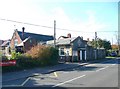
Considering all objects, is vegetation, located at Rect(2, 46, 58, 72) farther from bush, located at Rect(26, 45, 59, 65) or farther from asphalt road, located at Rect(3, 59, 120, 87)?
asphalt road, located at Rect(3, 59, 120, 87)

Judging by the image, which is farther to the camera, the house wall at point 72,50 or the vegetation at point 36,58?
the house wall at point 72,50

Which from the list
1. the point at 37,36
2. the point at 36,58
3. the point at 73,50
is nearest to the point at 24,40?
the point at 37,36

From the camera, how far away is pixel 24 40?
57438 millimetres

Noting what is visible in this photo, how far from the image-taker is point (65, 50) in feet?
148

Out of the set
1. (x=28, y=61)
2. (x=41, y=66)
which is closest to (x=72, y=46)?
(x=41, y=66)

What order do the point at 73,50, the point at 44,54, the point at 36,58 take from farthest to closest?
the point at 73,50, the point at 44,54, the point at 36,58

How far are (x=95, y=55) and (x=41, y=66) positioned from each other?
26063 millimetres

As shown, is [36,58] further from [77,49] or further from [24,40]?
[24,40]

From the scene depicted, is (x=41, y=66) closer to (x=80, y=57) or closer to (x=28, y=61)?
(x=28, y=61)

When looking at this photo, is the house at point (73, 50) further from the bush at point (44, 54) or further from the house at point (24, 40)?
the bush at point (44, 54)

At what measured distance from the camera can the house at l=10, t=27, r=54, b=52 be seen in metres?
55.7

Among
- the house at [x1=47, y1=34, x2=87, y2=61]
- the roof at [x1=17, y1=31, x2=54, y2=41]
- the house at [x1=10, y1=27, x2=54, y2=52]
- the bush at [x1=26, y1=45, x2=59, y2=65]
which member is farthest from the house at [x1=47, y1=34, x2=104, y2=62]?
the roof at [x1=17, y1=31, x2=54, y2=41]

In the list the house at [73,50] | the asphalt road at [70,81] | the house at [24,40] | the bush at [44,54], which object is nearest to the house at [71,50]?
the house at [73,50]

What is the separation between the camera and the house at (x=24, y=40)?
55.7 meters
